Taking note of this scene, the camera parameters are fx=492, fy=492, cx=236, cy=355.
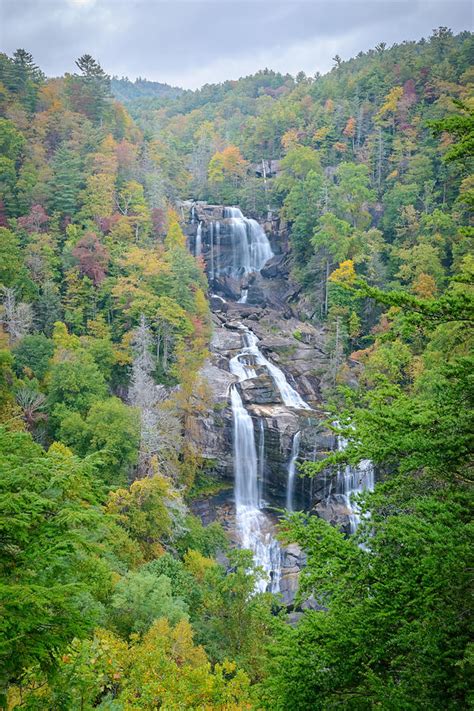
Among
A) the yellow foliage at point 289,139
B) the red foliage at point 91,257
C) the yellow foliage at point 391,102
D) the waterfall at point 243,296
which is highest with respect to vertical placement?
the yellow foliage at point 391,102

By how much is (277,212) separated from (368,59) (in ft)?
133

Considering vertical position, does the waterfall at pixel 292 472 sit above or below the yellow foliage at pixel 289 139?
below

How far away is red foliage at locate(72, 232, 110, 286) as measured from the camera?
102 ft

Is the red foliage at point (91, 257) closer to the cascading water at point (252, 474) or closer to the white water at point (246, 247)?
the cascading water at point (252, 474)

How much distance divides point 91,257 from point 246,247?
19.4 metres

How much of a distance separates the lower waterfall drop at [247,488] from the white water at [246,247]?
19.5 m

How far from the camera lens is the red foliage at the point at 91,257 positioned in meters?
31.0

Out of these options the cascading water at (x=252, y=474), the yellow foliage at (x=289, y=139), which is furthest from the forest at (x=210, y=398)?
the cascading water at (x=252, y=474)

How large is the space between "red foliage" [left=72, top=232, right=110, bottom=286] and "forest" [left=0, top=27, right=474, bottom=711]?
0.43ft

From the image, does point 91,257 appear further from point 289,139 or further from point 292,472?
point 289,139

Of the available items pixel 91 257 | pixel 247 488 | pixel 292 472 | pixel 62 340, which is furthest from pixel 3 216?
pixel 292 472

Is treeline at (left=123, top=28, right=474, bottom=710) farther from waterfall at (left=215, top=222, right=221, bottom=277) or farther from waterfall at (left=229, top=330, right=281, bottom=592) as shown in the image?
waterfall at (left=215, top=222, right=221, bottom=277)

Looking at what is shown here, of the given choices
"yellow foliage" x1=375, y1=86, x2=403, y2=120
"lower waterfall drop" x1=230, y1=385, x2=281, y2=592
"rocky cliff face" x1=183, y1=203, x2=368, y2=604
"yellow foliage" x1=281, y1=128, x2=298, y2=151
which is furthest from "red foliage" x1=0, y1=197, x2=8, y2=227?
"yellow foliage" x1=375, y1=86, x2=403, y2=120

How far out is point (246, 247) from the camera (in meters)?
47.1
